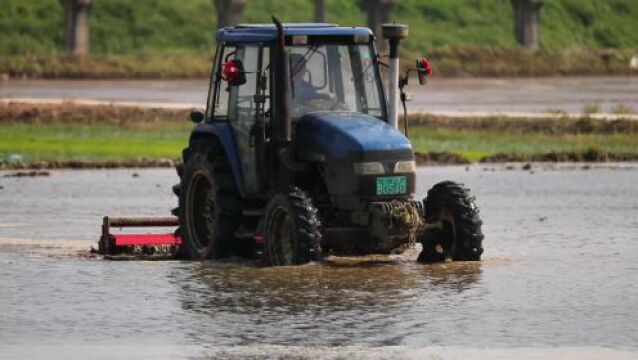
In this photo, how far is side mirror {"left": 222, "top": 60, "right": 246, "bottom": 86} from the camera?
18.6 m

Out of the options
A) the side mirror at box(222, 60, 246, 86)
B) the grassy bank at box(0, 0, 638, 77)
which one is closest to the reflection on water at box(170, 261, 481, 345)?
the side mirror at box(222, 60, 246, 86)

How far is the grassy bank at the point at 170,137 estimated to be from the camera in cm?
3759

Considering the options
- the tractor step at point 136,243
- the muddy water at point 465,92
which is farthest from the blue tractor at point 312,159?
the muddy water at point 465,92

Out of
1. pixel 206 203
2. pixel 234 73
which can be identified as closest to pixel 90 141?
pixel 206 203

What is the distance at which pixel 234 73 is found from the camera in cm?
1866

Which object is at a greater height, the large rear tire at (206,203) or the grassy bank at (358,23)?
the grassy bank at (358,23)

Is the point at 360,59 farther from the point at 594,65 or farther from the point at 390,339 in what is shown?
the point at 594,65

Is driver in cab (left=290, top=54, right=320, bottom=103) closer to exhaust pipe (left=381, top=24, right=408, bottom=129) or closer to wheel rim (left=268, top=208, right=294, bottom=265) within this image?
exhaust pipe (left=381, top=24, right=408, bottom=129)

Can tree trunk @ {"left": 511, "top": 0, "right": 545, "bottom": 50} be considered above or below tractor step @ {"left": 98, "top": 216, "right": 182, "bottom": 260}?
above

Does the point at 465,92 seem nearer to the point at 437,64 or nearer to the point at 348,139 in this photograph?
the point at 437,64

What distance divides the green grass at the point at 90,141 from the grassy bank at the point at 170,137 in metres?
0.02

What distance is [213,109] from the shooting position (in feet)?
65.3

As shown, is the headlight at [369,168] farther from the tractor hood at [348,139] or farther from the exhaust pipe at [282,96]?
the exhaust pipe at [282,96]

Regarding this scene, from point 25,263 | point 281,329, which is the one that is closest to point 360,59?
point 25,263
